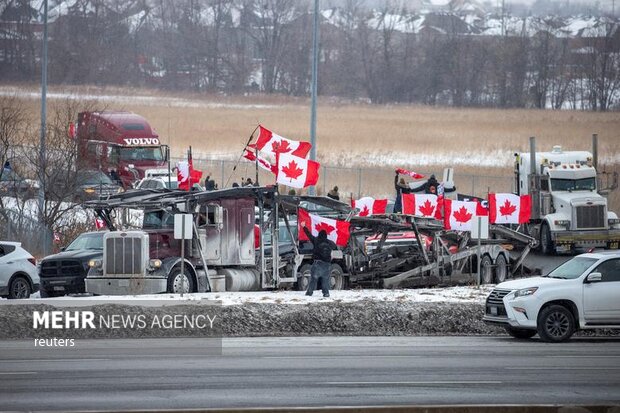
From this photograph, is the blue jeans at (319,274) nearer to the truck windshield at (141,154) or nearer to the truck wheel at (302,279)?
the truck wheel at (302,279)

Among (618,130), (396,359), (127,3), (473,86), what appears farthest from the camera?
(127,3)

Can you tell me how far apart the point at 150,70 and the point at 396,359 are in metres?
85.7

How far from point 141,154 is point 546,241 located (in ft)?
61.8

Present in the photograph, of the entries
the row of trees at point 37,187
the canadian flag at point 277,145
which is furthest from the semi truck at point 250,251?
the row of trees at point 37,187

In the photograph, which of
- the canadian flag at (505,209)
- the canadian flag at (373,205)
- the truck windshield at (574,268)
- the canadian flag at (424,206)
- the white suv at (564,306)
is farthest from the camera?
the canadian flag at (373,205)

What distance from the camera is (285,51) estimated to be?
340 feet

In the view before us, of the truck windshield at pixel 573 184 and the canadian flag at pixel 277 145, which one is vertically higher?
the canadian flag at pixel 277 145

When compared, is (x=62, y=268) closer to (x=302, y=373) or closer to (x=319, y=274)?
(x=319, y=274)

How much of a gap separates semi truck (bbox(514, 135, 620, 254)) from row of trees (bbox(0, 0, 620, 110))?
54.9 m

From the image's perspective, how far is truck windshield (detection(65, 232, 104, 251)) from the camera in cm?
2844

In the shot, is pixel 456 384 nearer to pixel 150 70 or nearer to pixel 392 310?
pixel 392 310

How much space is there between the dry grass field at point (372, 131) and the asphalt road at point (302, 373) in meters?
31.1

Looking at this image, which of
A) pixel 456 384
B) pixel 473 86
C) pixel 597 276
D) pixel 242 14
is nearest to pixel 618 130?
pixel 473 86

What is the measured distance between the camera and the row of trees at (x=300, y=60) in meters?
96.6
